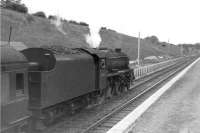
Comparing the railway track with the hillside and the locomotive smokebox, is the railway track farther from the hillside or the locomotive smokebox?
the hillside

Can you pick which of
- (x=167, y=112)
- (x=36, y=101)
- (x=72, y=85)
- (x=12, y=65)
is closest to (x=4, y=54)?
(x=12, y=65)

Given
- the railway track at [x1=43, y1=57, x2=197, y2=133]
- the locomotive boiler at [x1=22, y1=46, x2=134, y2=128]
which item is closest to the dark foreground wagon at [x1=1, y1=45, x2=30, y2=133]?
the locomotive boiler at [x1=22, y1=46, x2=134, y2=128]

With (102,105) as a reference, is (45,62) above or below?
above

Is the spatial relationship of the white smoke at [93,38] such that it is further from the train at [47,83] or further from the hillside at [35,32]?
the hillside at [35,32]

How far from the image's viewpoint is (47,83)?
1041 centimetres

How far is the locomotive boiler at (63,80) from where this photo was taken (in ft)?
33.6

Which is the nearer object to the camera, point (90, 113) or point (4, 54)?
point (4, 54)

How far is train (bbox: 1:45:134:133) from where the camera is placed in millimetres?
8297

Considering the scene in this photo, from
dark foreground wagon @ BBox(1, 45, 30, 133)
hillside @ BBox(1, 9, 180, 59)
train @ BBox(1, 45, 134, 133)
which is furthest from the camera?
hillside @ BBox(1, 9, 180, 59)

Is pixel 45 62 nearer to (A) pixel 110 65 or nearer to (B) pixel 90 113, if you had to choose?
(B) pixel 90 113

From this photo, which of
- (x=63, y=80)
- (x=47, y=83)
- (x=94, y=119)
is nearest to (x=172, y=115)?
(x=94, y=119)

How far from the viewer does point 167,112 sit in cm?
1498

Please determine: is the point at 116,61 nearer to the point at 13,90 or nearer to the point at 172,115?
the point at 172,115

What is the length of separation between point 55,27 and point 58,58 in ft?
212
